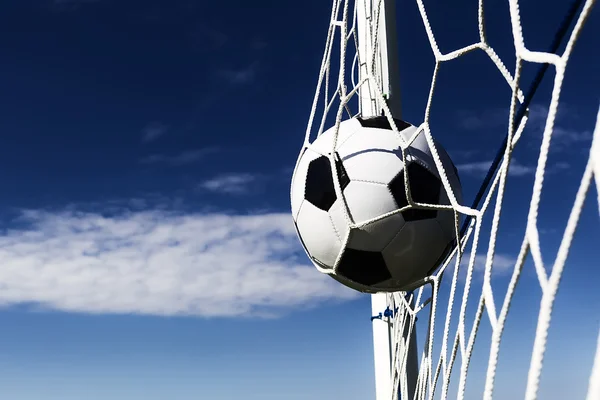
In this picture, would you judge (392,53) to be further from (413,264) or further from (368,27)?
(413,264)

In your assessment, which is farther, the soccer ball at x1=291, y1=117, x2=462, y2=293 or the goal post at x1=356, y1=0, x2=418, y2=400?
the goal post at x1=356, y1=0, x2=418, y2=400

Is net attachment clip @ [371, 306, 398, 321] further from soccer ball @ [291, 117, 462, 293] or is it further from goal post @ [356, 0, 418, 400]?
soccer ball @ [291, 117, 462, 293]

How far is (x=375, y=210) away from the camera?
9.95ft

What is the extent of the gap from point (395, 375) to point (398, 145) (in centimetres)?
227

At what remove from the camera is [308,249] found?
3.37 metres

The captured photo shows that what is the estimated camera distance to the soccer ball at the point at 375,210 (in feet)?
10.0

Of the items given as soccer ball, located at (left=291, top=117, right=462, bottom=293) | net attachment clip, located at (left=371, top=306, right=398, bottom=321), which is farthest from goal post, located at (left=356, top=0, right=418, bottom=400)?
soccer ball, located at (left=291, top=117, right=462, bottom=293)

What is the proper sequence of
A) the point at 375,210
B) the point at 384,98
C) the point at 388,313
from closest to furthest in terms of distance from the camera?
the point at 375,210, the point at 384,98, the point at 388,313

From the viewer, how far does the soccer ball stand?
305cm

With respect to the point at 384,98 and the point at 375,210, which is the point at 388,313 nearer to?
the point at 384,98

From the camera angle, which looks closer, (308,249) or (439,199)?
(439,199)

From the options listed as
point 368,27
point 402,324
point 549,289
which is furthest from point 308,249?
point 368,27

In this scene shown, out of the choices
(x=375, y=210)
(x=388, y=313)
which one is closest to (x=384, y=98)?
(x=388, y=313)

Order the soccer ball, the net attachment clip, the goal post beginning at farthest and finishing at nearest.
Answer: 1. the net attachment clip
2. the goal post
3. the soccer ball
